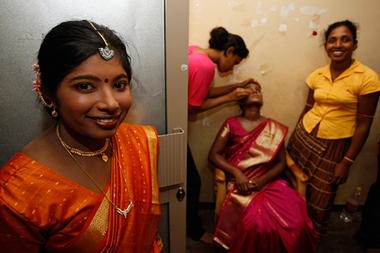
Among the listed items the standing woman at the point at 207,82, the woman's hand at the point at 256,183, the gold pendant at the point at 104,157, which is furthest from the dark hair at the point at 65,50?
the woman's hand at the point at 256,183

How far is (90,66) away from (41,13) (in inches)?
14.2

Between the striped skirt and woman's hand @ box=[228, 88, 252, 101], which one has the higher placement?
woman's hand @ box=[228, 88, 252, 101]

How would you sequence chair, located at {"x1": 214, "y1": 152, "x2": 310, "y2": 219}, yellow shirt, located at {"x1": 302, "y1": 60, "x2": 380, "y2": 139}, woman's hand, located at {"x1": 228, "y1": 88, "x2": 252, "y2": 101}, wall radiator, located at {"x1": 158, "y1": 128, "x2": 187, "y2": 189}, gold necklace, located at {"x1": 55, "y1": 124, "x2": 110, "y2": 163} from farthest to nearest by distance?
woman's hand, located at {"x1": 228, "y1": 88, "x2": 252, "y2": 101}
chair, located at {"x1": 214, "y1": 152, "x2": 310, "y2": 219}
yellow shirt, located at {"x1": 302, "y1": 60, "x2": 380, "y2": 139}
wall radiator, located at {"x1": 158, "y1": 128, "x2": 187, "y2": 189}
gold necklace, located at {"x1": 55, "y1": 124, "x2": 110, "y2": 163}

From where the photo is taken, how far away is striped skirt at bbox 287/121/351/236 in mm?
1942

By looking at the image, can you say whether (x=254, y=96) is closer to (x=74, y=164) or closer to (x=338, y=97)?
(x=338, y=97)

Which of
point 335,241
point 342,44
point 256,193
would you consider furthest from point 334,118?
point 335,241

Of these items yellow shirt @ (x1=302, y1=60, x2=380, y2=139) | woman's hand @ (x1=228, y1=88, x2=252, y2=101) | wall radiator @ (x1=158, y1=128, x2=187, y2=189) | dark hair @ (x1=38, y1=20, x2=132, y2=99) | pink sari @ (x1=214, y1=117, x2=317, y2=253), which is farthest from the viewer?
woman's hand @ (x1=228, y1=88, x2=252, y2=101)

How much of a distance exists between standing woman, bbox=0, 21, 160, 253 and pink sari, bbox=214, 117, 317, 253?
37.8 inches

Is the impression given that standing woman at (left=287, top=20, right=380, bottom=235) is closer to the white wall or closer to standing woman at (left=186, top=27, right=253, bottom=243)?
the white wall

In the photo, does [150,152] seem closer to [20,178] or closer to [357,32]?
Answer: [20,178]

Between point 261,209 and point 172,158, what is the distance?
83 cm

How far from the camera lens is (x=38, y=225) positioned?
707 mm

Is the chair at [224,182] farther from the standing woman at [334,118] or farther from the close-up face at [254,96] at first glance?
the close-up face at [254,96]

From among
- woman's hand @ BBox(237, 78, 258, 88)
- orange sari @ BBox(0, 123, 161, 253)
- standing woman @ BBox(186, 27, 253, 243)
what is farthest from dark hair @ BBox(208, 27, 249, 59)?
orange sari @ BBox(0, 123, 161, 253)
